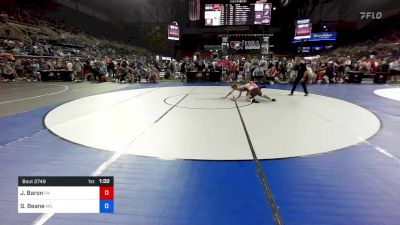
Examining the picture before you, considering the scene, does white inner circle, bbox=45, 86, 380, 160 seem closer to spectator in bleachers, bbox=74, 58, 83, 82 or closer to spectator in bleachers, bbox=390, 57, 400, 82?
spectator in bleachers, bbox=74, 58, 83, 82

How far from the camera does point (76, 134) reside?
5.04 m

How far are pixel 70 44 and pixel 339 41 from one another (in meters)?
34.8

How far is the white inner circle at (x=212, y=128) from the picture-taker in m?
4.26

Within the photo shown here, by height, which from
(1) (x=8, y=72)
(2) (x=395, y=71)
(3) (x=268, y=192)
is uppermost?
(2) (x=395, y=71)

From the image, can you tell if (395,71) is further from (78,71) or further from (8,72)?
(8,72)

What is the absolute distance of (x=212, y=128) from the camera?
541 centimetres
